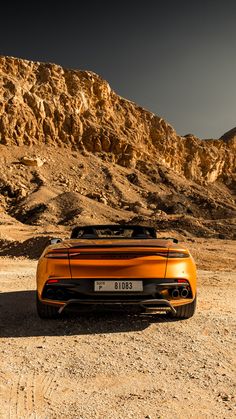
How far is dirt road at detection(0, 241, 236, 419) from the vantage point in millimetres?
2840

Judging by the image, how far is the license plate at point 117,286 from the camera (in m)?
4.73

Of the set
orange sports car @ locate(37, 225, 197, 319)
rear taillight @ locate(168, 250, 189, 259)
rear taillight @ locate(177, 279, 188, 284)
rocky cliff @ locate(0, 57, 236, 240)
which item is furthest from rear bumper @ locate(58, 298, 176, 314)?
rocky cliff @ locate(0, 57, 236, 240)

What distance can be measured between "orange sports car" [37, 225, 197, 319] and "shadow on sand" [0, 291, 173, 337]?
0.30 meters

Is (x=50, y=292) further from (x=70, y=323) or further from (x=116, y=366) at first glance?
(x=116, y=366)

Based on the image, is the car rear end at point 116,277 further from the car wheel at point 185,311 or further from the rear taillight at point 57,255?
the car wheel at point 185,311

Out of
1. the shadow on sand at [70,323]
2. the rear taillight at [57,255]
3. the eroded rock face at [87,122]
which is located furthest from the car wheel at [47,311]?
the eroded rock face at [87,122]

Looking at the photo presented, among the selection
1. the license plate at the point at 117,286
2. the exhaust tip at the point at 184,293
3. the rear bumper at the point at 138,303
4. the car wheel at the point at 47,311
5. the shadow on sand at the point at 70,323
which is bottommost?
the shadow on sand at the point at 70,323

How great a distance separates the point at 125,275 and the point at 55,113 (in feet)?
237

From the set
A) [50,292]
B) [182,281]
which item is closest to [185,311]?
[182,281]

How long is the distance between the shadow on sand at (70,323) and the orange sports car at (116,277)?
30cm

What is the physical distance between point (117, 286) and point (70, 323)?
0.89 metres

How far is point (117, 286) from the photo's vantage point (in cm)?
473

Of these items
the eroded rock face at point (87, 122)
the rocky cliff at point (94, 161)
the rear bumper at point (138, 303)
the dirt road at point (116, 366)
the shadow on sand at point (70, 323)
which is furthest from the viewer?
the eroded rock face at point (87, 122)

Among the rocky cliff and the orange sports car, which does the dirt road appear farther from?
the rocky cliff
